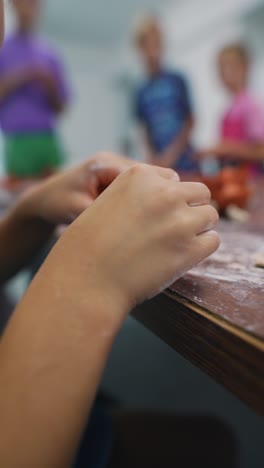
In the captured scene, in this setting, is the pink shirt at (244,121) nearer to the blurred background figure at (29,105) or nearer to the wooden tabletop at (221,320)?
the blurred background figure at (29,105)

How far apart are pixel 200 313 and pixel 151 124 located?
2069mm

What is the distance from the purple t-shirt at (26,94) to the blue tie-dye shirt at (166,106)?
527 mm

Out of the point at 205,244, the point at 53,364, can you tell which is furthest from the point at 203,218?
the point at 53,364

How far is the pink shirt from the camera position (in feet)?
5.93

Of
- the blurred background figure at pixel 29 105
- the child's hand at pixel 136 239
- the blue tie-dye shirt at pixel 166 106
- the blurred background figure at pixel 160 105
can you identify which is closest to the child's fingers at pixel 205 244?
the child's hand at pixel 136 239

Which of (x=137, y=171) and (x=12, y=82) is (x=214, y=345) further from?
(x=12, y=82)

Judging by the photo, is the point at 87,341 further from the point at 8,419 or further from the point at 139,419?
the point at 139,419

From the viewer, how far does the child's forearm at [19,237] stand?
A: 0.58m

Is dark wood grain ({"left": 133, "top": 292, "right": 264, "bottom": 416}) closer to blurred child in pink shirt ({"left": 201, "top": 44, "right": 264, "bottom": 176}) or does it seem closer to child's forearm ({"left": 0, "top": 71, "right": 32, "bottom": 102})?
blurred child in pink shirt ({"left": 201, "top": 44, "right": 264, "bottom": 176})

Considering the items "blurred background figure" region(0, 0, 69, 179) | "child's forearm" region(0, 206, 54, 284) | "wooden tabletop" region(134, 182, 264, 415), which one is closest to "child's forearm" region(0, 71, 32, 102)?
"blurred background figure" region(0, 0, 69, 179)

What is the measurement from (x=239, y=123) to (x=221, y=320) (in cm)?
180

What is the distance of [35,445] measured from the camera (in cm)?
25

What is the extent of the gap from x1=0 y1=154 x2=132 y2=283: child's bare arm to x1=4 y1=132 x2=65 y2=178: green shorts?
119 cm

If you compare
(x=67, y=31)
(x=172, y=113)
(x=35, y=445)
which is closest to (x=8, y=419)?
(x=35, y=445)
